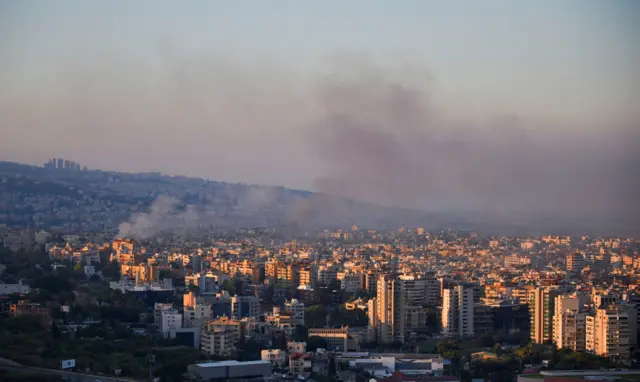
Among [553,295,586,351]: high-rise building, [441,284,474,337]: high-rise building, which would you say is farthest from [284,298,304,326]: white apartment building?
[553,295,586,351]: high-rise building

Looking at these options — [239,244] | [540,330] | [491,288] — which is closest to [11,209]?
[239,244]

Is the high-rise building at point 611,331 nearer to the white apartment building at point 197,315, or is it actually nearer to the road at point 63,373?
the white apartment building at point 197,315

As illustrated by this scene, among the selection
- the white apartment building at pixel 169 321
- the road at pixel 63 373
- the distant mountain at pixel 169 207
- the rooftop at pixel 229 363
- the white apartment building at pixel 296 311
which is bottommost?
the road at pixel 63 373

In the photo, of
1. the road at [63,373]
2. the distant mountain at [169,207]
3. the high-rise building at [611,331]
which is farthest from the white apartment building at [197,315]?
the distant mountain at [169,207]

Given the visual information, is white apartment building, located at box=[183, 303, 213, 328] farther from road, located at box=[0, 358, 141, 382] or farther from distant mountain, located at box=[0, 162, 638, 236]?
distant mountain, located at box=[0, 162, 638, 236]

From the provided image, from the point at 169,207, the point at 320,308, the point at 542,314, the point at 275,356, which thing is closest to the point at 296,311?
the point at 320,308

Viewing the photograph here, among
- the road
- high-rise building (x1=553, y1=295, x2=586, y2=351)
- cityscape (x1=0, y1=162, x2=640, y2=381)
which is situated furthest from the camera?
high-rise building (x1=553, y1=295, x2=586, y2=351)

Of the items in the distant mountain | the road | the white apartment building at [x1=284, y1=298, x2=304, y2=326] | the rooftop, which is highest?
the distant mountain
